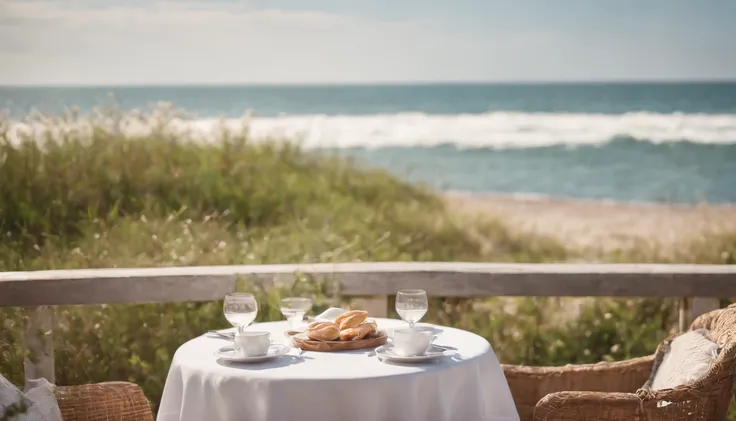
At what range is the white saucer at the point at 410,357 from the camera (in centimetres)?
218

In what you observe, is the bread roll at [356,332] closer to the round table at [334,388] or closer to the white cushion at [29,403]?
the round table at [334,388]

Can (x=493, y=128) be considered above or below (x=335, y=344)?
above

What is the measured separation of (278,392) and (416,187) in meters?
10.9

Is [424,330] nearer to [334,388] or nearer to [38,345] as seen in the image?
[334,388]

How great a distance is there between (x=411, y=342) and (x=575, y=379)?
91 cm

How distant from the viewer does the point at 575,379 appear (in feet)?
9.39

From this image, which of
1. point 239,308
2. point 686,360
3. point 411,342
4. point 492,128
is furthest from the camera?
point 492,128

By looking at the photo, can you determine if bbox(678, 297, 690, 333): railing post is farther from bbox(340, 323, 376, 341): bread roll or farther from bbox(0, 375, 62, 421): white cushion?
bbox(0, 375, 62, 421): white cushion

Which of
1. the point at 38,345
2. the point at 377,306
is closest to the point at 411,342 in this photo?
the point at 377,306

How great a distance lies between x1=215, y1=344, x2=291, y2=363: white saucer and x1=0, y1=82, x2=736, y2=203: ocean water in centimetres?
1212

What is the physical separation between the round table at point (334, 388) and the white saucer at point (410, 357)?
0.6 inches

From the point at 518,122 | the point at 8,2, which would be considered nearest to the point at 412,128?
the point at 518,122

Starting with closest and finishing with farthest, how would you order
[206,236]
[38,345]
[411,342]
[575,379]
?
[411,342] < [575,379] < [38,345] < [206,236]

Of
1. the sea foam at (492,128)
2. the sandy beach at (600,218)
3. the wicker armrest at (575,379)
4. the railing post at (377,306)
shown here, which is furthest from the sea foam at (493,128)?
the wicker armrest at (575,379)
